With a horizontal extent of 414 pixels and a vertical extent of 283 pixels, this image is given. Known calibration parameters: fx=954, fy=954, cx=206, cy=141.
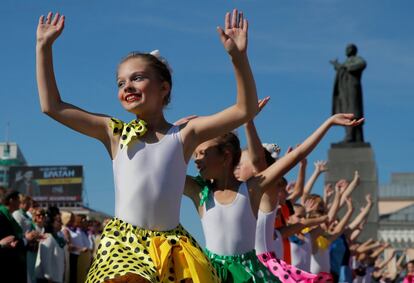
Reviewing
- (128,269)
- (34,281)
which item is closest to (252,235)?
(128,269)

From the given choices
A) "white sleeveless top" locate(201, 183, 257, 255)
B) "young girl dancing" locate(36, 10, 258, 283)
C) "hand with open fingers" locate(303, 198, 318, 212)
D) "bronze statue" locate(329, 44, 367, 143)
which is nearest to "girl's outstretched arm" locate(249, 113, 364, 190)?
"white sleeveless top" locate(201, 183, 257, 255)

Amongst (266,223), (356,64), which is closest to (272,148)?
(266,223)

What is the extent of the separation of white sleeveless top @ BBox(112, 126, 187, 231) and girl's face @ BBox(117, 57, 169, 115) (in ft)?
0.57

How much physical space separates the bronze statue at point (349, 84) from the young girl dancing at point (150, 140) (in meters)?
24.1

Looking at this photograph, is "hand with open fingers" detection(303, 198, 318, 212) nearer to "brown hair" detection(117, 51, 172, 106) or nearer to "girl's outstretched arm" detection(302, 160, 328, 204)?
"girl's outstretched arm" detection(302, 160, 328, 204)

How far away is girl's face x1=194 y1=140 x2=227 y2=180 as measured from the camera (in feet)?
20.0

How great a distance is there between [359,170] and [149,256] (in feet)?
71.2

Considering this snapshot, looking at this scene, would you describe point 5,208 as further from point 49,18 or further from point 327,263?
point 49,18

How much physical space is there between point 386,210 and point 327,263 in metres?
70.6

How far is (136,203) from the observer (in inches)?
183

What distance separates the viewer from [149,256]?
4.39 meters

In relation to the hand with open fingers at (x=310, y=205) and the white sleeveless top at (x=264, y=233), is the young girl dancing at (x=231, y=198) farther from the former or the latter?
the hand with open fingers at (x=310, y=205)

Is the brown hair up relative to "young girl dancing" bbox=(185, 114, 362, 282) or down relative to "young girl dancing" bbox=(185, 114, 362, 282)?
up

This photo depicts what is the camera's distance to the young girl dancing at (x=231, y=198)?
19.7 ft
